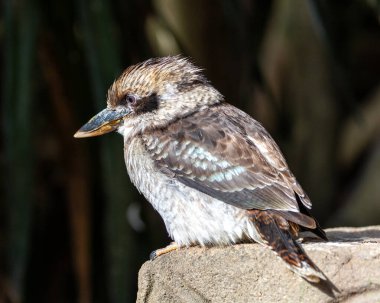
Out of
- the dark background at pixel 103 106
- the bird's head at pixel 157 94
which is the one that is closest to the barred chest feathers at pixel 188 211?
the bird's head at pixel 157 94

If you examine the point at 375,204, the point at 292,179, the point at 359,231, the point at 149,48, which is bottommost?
the point at 375,204

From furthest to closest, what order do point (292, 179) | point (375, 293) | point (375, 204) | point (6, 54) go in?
point (375, 204) < point (6, 54) < point (292, 179) < point (375, 293)

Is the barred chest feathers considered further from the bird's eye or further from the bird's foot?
the bird's eye

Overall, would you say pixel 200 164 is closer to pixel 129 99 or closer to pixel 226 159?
pixel 226 159

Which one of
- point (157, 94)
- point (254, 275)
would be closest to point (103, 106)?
point (157, 94)

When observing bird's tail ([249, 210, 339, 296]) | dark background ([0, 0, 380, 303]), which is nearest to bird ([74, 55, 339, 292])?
bird's tail ([249, 210, 339, 296])

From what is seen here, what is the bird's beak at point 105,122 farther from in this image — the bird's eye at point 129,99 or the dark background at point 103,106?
the dark background at point 103,106

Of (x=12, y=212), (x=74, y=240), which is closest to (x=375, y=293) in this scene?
(x=12, y=212)

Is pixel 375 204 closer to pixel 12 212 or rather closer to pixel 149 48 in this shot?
pixel 149 48
